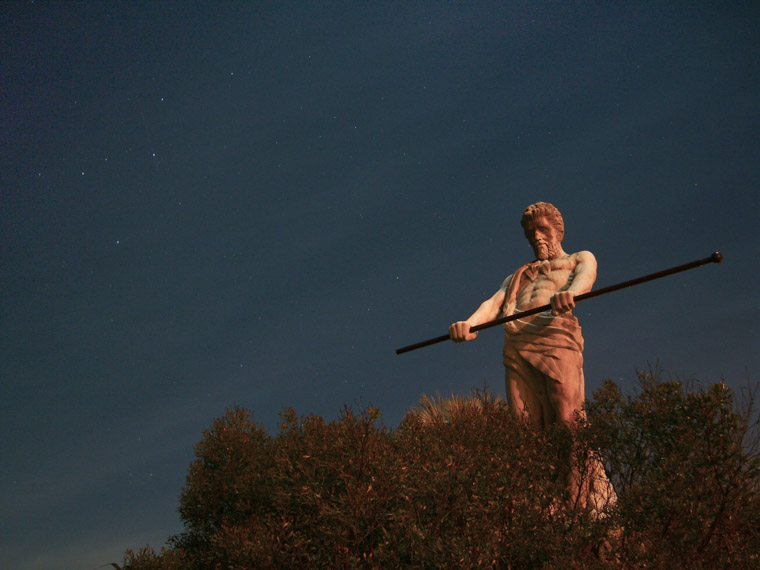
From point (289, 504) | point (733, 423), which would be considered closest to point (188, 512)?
point (289, 504)

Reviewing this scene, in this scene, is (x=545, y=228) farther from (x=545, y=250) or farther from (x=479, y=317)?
(x=479, y=317)

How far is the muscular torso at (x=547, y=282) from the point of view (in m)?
12.8

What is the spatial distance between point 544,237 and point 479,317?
2.05 m

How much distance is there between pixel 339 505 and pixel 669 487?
473 centimetres

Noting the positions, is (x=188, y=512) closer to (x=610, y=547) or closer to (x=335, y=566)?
(x=335, y=566)

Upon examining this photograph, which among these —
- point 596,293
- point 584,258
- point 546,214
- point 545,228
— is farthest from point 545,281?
point 596,293

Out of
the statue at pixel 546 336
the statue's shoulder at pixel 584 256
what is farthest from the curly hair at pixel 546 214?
the statue's shoulder at pixel 584 256

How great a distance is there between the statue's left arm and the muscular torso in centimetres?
13

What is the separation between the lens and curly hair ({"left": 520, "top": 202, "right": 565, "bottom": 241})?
43.9ft

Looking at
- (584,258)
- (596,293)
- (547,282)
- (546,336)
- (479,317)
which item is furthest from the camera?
(479,317)

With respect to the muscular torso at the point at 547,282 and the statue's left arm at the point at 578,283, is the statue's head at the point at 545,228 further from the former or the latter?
the statue's left arm at the point at 578,283

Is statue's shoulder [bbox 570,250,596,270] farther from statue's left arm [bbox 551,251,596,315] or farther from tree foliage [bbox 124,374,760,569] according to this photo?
tree foliage [bbox 124,374,760,569]

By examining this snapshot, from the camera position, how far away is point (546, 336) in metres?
12.4

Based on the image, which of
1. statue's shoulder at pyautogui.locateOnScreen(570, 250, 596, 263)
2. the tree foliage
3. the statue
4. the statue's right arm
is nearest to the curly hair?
the statue
